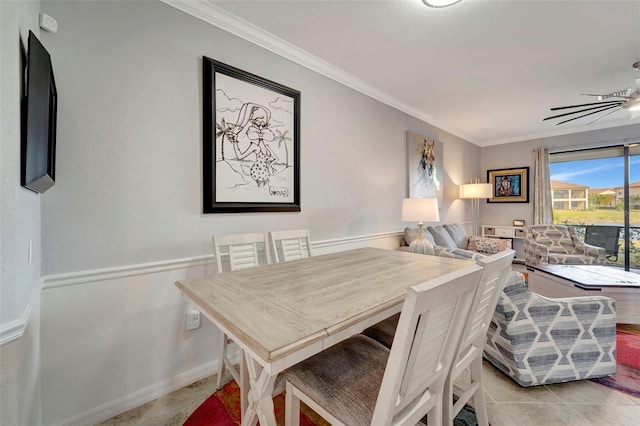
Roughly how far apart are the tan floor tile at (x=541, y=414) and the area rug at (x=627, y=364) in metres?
0.53

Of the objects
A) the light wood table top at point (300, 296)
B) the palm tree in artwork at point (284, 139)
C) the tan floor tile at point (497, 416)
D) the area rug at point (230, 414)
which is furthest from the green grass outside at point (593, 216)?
the palm tree in artwork at point (284, 139)

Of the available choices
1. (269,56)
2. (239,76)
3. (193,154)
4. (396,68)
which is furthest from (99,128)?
(396,68)

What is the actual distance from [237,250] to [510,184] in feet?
18.7

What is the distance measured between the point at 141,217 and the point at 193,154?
51 cm

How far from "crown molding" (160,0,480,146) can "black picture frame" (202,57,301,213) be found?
29cm

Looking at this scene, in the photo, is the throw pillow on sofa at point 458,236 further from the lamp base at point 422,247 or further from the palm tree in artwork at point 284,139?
the palm tree in artwork at point 284,139

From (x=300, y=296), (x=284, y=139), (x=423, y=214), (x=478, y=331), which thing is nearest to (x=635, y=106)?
(x=423, y=214)

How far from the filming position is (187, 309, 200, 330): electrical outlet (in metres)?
1.75

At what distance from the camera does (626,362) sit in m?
2.00

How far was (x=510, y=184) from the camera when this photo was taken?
5324mm

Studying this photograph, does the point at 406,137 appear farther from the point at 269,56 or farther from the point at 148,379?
the point at 148,379

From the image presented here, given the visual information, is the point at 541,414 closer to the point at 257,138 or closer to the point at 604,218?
the point at 257,138

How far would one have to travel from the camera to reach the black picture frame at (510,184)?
514cm

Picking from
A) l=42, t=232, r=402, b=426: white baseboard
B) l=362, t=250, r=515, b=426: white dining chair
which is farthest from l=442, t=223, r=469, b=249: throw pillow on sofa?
l=42, t=232, r=402, b=426: white baseboard
